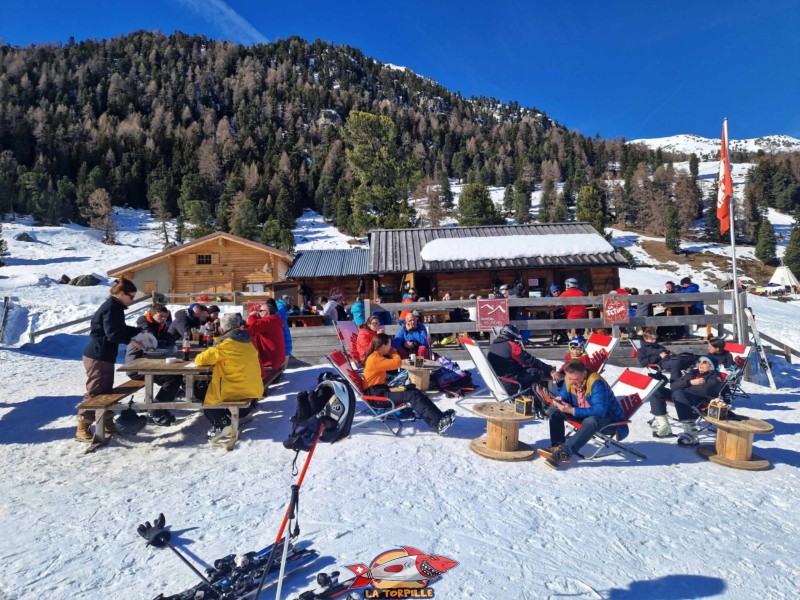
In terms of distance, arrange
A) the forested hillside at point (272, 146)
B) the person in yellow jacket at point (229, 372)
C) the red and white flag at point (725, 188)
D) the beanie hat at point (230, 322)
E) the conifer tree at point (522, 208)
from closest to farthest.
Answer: the person in yellow jacket at point (229, 372), the beanie hat at point (230, 322), the red and white flag at point (725, 188), the forested hillside at point (272, 146), the conifer tree at point (522, 208)

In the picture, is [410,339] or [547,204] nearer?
[410,339]

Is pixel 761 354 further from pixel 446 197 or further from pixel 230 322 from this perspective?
pixel 446 197

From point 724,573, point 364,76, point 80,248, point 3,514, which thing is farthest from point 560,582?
point 364,76

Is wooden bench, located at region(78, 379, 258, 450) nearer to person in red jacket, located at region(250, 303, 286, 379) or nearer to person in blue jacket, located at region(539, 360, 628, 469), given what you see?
person in red jacket, located at region(250, 303, 286, 379)

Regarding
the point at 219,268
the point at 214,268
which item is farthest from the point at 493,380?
the point at 214,268

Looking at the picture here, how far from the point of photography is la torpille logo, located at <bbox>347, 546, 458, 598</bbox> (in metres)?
2.64

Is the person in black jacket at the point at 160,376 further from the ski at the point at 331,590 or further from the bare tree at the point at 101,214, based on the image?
the bare tree at the point at 101,214

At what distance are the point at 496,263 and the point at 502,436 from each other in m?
10.0

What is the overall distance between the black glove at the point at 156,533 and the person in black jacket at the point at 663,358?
6.44 m

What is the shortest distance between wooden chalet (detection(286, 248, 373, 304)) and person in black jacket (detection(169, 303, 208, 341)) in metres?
11.8

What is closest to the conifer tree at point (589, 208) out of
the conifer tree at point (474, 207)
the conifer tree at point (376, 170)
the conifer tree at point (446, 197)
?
the conifer tree at point (474, 207)

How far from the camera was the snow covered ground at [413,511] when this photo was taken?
2.88 m

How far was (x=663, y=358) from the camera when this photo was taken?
7.48 m

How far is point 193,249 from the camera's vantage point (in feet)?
92.5
